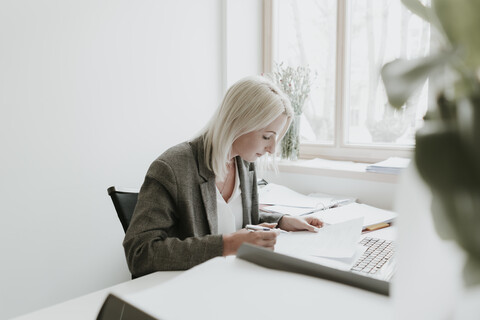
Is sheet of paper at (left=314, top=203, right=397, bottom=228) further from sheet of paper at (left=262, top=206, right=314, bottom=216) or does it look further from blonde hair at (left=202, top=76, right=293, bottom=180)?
blonde hair at (left=202, top=76, right=293, bottom=180)

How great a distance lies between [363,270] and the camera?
40.3 inches

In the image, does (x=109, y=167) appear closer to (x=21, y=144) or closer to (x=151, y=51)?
(x=21, y=144)

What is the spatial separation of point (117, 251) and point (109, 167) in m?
0.42

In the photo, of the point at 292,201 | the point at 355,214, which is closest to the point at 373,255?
the point at 355,214

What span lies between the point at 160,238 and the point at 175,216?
4.8 inches

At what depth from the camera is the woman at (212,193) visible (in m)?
1.08

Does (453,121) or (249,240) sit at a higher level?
(453,121)

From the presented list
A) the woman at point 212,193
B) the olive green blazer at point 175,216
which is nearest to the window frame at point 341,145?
the woman at point 212,193

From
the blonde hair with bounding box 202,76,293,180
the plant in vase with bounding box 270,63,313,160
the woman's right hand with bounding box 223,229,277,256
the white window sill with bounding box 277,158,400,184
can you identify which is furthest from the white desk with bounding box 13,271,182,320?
the plant in vase with bounding box 270,63,313,160

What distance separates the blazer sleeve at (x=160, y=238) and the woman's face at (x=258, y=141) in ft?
1.08

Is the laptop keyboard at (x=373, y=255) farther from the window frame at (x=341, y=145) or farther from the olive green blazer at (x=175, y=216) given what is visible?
the window frame at (x=341, y=145)

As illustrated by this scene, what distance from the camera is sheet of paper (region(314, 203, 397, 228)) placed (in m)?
1.51

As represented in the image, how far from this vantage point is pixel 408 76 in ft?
0.98

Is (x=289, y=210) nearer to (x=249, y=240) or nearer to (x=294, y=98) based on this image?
(x=249, y=240)
